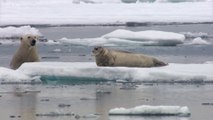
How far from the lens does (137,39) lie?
18297mm

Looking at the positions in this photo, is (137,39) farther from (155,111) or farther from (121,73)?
(155,111)

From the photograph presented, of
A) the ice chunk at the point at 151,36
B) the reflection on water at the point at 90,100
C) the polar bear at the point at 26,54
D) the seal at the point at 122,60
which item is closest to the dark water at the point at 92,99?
the reflection on water at the point at 90,100

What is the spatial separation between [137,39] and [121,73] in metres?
7.37

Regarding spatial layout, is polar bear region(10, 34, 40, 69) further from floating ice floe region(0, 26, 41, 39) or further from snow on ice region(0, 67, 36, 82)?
floating ice floe region(0, 26, 41, 39)

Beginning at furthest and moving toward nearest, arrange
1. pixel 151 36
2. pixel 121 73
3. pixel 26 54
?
1. pixel 151 36
2. pixel 26 54
3. pixel 121 73

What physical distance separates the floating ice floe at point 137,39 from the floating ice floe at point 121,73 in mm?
6409

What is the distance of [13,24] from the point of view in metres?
24.9

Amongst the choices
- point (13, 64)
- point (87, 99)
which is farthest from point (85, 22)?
point (87, 99)

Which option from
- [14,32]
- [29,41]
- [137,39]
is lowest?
[14,32]

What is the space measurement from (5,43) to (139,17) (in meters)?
8.80

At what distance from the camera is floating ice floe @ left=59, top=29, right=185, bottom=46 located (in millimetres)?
17781

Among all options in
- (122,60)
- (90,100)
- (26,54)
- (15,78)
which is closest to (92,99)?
(90,100)

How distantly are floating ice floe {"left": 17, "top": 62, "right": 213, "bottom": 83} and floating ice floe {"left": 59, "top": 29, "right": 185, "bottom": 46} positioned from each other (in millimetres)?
6409

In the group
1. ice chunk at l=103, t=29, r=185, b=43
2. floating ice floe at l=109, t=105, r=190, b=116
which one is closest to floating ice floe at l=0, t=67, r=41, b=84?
floating ice floe at l=109, t=105, r=190, b=116
